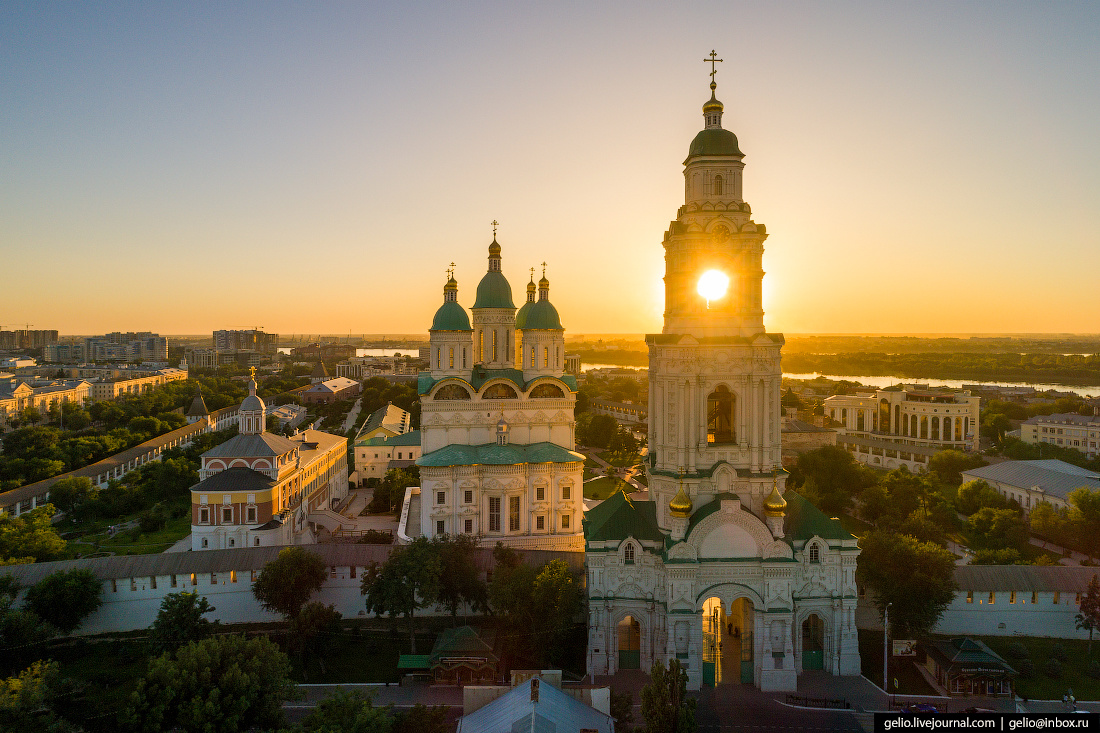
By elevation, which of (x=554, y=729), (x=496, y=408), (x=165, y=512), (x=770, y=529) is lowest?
(x=165, y=512)

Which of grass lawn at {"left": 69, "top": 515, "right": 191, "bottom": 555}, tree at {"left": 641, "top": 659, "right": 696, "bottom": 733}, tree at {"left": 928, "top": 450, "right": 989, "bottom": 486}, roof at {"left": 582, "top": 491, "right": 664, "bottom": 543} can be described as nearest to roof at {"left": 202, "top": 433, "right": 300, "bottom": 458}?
grass lawn at {"left": 69, "top": 515, "right": 191, "bottom": 555}

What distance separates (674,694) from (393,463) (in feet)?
144

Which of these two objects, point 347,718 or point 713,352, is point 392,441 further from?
point 347,718

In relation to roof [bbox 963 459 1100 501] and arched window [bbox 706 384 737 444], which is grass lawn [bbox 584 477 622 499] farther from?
arched window [bbox 706 384 737 444]

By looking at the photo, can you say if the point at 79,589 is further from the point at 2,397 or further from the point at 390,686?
the point at 2,397

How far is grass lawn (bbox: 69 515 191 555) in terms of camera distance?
3612cm

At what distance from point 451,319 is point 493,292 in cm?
284

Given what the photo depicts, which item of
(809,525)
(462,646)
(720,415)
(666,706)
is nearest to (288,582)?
(462,646)

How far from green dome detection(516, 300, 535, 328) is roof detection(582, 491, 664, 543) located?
56.7 feet

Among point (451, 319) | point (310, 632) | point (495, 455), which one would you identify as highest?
point (451, 319)

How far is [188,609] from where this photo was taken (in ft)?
70.1

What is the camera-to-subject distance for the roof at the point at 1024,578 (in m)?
23.4

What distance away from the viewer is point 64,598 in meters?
23.0

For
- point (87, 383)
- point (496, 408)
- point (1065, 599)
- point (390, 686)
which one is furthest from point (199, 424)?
point (1065, 599)
